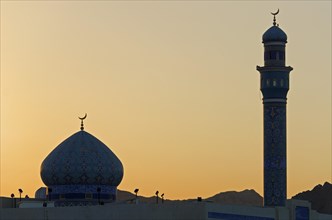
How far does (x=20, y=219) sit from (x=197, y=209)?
30.4 feet

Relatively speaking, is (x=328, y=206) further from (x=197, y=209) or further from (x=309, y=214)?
(x=197, y=209)

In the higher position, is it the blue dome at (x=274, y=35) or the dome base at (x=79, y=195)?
the blue dome at (x=274, y=35)

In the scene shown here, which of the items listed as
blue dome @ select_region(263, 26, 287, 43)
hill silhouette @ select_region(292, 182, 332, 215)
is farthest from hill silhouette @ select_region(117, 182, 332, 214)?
blue dome @ select_region(263, 26, 287, 43)

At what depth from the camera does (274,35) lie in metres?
90.1

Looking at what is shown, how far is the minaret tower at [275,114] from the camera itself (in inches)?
3489

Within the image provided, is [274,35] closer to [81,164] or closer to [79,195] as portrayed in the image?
[81,164]

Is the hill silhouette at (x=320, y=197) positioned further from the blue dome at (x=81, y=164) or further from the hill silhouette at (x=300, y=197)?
the blue dome at (x=81, y=164)

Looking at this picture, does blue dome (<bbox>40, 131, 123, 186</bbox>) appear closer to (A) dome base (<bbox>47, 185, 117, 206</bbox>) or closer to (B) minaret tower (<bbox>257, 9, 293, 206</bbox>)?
(A) dome base (<bbox>47, 185, 117, 206</bbox>)

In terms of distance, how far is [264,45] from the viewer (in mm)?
90375

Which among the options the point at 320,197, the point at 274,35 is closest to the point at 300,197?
the point at 320,197

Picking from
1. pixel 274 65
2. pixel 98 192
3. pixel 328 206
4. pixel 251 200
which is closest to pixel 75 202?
pixel 98 192

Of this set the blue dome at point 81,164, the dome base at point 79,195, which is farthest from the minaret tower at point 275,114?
the dome base at point 79,195

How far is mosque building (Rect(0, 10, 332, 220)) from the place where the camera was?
7031 cm

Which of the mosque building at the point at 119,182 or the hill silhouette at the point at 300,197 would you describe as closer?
the mosque building at the point at 119,182
